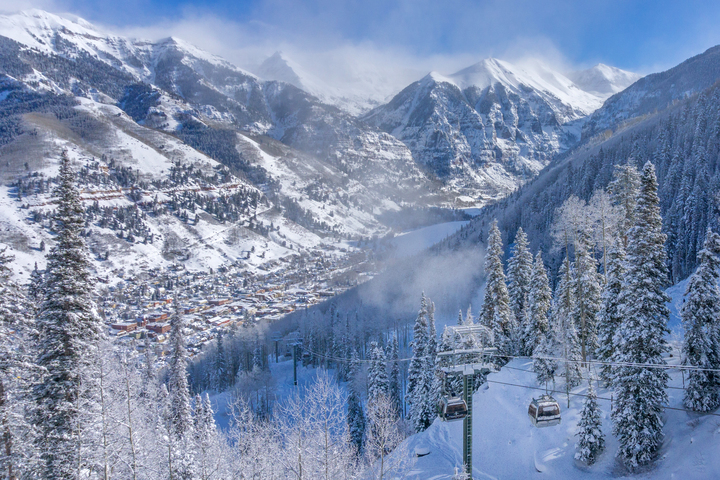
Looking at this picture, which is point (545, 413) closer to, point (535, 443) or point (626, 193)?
point (535, 443)

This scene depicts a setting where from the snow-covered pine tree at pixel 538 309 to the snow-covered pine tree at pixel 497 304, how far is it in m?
1.96

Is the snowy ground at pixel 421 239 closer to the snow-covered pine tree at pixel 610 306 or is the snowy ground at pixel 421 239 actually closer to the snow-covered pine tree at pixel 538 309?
the snow-covered pine tree at pixel 538 309

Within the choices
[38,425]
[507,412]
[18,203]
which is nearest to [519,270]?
[507,412]

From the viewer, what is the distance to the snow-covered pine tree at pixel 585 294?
29.1 meters

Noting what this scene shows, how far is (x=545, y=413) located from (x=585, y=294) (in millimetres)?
15017

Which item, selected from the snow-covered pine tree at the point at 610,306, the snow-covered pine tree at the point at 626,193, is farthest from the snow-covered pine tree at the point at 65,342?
the snow-covered pine tree at the point at 626,193

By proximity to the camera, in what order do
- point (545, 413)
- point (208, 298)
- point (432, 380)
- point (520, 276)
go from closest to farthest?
1. point (545, 413)
2. point (432, 380)
3. point (520, 276)
4. point (208, 298)

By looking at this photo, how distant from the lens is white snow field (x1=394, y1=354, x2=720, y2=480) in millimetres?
17266

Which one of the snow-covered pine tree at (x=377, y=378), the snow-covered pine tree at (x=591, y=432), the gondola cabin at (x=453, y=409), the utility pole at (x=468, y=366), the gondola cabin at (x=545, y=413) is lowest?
the snow-covered pine tree at (x=377, y=378)

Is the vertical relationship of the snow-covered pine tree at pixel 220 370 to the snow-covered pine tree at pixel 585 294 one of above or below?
below

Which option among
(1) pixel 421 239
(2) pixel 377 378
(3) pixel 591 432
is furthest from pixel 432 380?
(1) pixel 421 239

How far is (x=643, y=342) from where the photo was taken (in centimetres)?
1880

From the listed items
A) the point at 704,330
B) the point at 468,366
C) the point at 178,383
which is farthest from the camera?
the point at 178,383

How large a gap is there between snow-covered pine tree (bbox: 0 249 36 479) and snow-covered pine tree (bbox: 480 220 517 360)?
32956 millimetres
